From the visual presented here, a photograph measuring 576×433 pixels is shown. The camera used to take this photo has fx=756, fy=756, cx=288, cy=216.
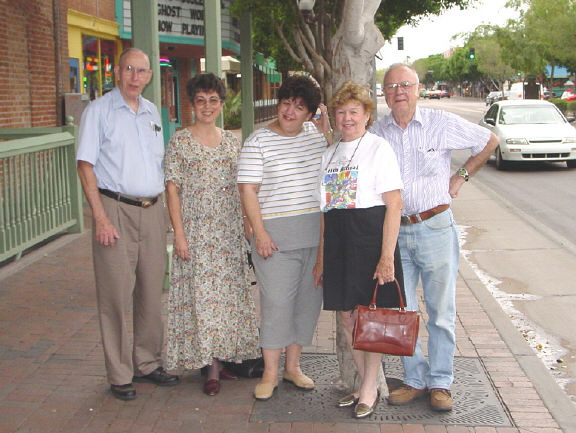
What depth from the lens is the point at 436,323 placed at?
174 inches

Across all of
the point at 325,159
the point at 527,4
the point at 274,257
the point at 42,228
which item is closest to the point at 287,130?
the point at 325,159

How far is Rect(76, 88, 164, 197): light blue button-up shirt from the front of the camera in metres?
4.41

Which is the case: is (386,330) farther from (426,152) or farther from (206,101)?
(206,101)

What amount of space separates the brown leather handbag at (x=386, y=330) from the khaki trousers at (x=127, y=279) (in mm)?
1415

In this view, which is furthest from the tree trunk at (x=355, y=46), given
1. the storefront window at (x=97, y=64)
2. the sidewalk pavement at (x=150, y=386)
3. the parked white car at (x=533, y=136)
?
the storefront window at (x=97, y=64)

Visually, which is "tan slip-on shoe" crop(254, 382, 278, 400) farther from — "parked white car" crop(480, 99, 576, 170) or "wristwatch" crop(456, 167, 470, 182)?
"parked white car" crop(480, 99, 576, 170)

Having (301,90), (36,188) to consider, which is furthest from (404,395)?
(36,188)

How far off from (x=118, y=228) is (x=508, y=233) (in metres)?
6.91

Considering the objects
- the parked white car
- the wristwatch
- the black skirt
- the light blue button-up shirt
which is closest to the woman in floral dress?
the light blue button-up shirt

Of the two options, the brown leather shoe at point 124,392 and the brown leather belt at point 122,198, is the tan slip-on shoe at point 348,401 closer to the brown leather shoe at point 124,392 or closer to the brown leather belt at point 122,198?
the brown leather shoe at point 124,392

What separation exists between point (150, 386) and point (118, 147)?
1.53m

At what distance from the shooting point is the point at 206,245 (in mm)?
4617

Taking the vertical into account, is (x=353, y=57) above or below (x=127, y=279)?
above

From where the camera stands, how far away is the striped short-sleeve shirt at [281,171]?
4.30m
